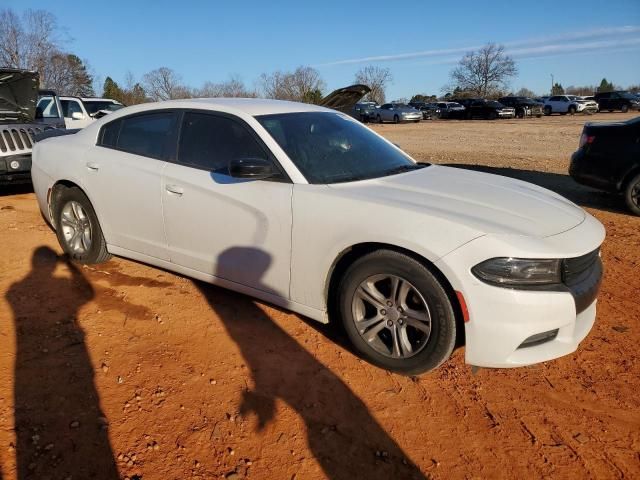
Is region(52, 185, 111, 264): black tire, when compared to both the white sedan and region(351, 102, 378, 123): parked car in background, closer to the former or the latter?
the white sedan

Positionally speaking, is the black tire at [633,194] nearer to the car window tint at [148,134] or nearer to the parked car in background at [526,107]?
the car window tint at [148,134]

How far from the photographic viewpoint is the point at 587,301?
271 centimetres

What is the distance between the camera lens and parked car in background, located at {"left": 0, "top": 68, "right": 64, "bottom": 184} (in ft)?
22.9

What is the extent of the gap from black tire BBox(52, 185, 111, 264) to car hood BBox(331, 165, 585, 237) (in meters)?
2.51

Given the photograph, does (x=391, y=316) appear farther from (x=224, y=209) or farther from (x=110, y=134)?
(x=110, y=134)

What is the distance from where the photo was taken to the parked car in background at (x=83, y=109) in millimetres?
11219

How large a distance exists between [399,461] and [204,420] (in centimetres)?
101

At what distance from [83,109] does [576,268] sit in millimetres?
12499

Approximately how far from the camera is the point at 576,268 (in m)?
2.66

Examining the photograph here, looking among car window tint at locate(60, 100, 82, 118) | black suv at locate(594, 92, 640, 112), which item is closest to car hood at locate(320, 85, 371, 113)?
car window tint at locate(60, 100, 82, 118)

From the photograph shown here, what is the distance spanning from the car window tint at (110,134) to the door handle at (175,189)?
96 cm

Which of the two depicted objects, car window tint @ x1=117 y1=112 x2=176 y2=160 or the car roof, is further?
car window tint @ x1=117 y1=112 x2=176 y2=160

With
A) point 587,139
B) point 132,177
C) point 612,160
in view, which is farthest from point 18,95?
point 612,160

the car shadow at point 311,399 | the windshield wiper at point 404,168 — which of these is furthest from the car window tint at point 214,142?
the windshield wiper at point 404,168
